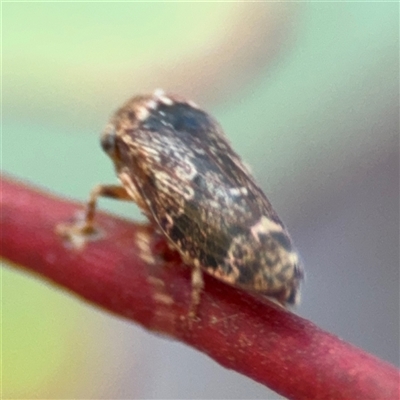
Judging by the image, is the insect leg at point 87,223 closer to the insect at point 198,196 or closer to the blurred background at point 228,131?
the insect at point 198,196

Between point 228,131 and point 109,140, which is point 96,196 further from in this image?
point 228,131

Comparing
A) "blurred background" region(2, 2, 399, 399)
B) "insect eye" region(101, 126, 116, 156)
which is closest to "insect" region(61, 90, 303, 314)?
"insect eye" region(101, 126, 116, 156)

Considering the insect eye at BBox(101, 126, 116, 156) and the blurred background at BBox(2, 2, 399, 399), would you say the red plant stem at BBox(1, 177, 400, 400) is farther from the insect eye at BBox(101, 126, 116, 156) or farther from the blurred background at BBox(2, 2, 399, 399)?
the blurred background at BBox(2, 2, 399, 399)

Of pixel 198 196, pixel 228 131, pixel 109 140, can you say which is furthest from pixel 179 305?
pixel 228 131

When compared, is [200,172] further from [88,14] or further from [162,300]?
[88,14]

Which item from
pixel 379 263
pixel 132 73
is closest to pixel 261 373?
pixel 379 263

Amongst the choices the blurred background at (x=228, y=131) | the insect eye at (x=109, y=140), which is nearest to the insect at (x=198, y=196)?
the insect eye at (x=109, y=140)
